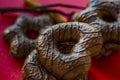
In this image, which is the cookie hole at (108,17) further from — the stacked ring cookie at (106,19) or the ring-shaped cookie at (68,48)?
the ring-shaped cookie at (68,48)

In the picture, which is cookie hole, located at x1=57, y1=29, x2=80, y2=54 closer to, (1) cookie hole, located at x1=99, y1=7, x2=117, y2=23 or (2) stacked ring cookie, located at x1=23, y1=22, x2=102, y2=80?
(2) stacked ring cookie, located at x1=23, y1=22, x2=102, y2=80

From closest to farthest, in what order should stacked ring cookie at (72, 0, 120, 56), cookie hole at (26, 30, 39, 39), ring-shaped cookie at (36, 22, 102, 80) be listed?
ring-shaped cookie at (36, 22, 102, 80) → stacked ring cookie at (72, 0, 120, 56) → cookie hole at (26, 30, 39, 39)

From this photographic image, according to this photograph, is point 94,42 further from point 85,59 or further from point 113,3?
point 113,3

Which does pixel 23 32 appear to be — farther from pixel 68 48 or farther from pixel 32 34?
pixel 68 48

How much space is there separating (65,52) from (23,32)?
24 centimetres

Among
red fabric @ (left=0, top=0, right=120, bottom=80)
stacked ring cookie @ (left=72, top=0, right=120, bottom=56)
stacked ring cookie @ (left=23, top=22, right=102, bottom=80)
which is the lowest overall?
red fabric @ (left=0, top=0, right=120, bottom=80)

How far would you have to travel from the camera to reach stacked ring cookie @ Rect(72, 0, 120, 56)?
88 cm

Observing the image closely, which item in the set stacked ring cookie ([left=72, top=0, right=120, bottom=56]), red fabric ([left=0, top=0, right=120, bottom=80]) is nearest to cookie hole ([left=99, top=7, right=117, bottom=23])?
stacked ring cookie ([left=72, top=0, right=120, bottom=56])

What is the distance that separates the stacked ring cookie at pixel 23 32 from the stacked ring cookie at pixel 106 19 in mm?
148

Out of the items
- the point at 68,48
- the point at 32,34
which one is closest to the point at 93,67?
the point at 68,48

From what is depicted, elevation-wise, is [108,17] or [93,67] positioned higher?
[108,17]

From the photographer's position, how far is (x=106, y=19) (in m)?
0.94

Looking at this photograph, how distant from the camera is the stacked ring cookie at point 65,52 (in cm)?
76

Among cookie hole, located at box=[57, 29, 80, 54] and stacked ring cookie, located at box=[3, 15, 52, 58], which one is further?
stacked ring cookie, located at box=[3, 15, 52, 58]
